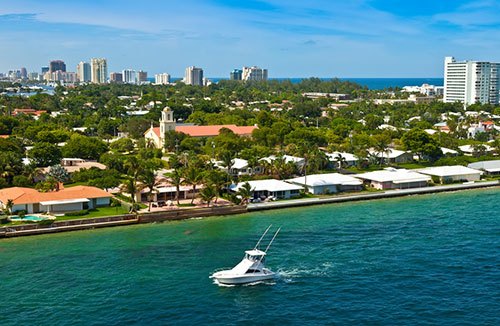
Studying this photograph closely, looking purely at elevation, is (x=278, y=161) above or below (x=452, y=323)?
above

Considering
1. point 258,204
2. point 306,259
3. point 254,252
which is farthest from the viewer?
point 258,204

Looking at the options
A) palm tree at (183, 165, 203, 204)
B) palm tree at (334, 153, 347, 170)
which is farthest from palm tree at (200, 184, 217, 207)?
palm tree at (334, 153, 347, 170)

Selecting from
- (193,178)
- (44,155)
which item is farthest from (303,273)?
(44,155)

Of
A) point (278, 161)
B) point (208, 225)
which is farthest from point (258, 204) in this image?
point (278, 161)

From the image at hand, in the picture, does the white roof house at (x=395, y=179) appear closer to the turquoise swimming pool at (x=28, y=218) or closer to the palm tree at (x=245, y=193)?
the palm tree at (x=245, y=193)

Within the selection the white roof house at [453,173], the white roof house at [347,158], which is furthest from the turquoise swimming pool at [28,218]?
the white roof house at [453,173]

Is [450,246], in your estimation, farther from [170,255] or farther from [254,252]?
[170,255]

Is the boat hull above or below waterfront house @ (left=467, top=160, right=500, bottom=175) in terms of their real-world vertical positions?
below

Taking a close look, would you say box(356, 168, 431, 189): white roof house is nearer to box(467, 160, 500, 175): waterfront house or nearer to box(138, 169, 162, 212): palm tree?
box(467, 160, 500, 175): waterfront house
